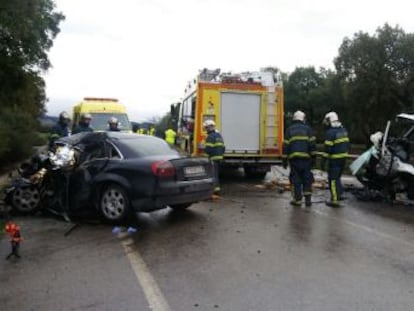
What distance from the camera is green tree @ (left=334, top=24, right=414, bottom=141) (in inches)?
1706

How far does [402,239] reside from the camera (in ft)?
25.3

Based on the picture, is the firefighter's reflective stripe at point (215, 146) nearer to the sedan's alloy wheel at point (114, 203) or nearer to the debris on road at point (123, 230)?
the sedan's alloy wheel at point (114, 203)

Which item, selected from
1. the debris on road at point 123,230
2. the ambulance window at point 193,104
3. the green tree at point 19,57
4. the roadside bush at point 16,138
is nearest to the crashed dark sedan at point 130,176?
the debris on road at point 123,230

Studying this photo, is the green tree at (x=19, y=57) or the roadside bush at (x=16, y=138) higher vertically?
the green tree at (x=19, y=57)

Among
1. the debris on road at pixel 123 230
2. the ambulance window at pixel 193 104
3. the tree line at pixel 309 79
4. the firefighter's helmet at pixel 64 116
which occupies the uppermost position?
the tree line at pixel 309 79

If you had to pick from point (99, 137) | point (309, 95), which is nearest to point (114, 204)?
point (99, 137)

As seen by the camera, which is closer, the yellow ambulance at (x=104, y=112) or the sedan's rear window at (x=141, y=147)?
the sedan's rear window at (x=141, y=147)

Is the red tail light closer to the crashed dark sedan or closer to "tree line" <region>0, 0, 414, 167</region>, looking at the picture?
the crashed dark sedan

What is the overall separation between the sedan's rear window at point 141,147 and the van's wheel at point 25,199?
173 cm

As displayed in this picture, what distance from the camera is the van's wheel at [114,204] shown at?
326 inches

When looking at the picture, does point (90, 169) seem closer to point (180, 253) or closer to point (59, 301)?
point (180, 253)

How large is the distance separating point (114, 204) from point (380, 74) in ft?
130

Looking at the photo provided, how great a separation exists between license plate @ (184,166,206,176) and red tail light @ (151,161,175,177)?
0.35 meters

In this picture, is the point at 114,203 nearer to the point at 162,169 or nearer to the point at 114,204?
the point at 114,204
